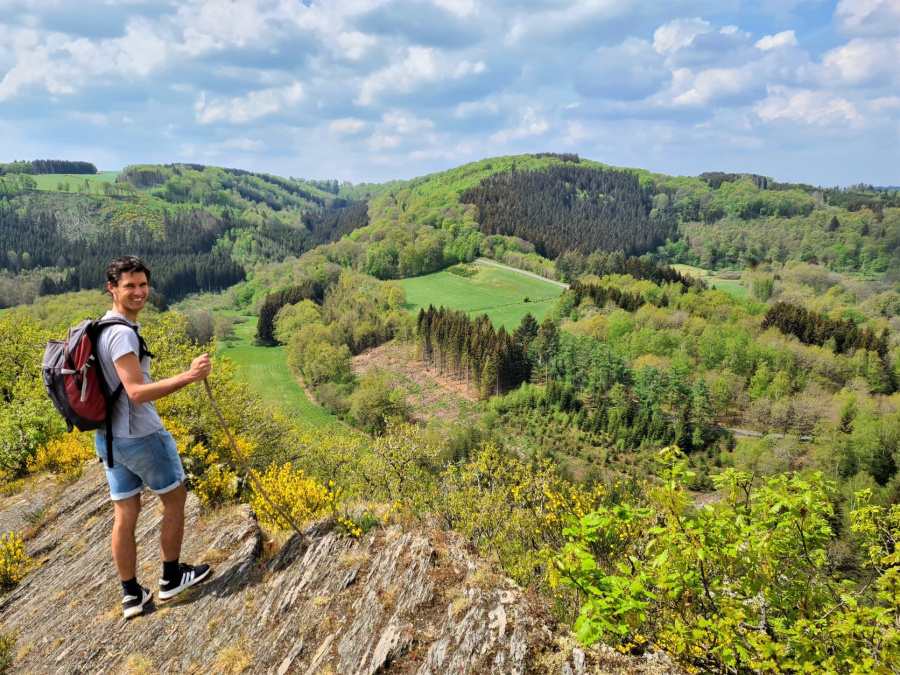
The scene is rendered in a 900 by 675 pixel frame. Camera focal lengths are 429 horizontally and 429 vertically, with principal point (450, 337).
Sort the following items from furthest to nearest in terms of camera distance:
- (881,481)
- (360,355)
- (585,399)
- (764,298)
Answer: (764,298) < (360,355) < (585,399) < (881,481)


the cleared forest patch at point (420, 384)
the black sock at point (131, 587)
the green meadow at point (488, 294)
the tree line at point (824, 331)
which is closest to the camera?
the black sock at point (131, 587)

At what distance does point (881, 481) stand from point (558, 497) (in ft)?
205

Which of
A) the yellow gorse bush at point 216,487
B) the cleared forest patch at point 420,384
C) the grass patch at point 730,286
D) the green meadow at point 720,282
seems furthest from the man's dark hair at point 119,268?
the grass patch at point 730,286

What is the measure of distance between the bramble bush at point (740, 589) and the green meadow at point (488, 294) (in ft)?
281

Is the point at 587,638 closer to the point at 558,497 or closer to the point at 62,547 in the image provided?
the point at 558,497

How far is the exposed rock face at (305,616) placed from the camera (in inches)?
196

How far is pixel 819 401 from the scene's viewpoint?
58719 millimetres

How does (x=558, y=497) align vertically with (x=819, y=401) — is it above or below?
above

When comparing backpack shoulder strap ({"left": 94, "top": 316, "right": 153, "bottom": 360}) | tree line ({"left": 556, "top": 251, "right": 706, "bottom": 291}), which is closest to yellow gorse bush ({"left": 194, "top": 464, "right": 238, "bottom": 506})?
backpack shoulder strap ({"left": 94, "top": 316, "right": 153, "bottom": 360})

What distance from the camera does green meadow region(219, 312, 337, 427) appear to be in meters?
69.3

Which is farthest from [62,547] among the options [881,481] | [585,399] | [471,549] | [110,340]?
[881,481]

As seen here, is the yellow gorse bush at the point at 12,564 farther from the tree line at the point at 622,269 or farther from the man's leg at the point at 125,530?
the tree line at the point at 622,269

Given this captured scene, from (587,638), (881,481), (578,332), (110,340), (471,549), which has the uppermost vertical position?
(110,340)

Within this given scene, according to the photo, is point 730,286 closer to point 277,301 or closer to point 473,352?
point 473,352
